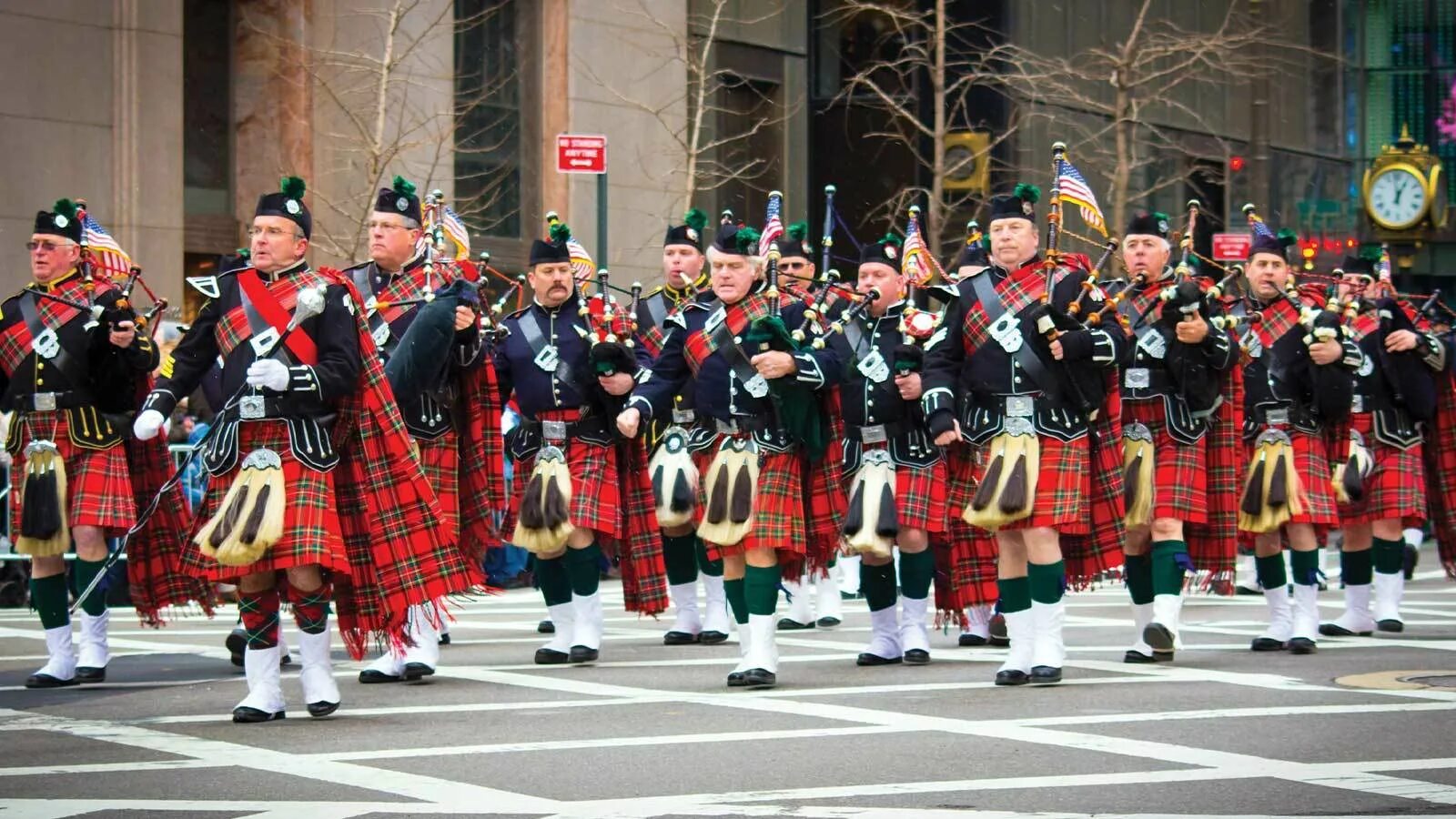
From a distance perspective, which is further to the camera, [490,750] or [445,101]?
[445,101]

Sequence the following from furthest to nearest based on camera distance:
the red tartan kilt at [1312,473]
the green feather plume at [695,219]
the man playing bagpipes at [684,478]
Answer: the green feather plume at [695,219], the man playing bagpipes at [684,478], the red tartan kilt at [1312,473]

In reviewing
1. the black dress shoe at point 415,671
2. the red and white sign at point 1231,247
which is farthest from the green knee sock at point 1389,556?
the red and white sign at point 1231,247

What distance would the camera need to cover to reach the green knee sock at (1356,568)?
13.1 meters

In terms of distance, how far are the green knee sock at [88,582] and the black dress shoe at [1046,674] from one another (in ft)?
14.6

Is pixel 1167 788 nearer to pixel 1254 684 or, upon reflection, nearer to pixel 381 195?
pixel 1254 684

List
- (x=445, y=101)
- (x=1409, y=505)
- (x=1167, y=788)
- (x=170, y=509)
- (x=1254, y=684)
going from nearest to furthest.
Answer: (x=1167, y=788)
(x=1254, y=684)
(x=170, y=509)
(x=1409, y=505)
(x=445, y=101)

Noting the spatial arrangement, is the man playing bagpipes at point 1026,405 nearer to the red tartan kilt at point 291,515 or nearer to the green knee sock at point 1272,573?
the green knee sock at point 1272,573

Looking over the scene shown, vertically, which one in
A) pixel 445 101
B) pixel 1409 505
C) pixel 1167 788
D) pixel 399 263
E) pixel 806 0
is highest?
pixel 806 0

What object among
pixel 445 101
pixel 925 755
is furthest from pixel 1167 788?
pixel 445 101

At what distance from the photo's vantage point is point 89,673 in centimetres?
1092

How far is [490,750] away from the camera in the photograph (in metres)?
8.09

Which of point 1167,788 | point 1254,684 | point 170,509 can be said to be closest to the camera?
point 1167,788

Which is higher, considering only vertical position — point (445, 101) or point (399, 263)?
point (445, 101)

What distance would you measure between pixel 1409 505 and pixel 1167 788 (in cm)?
693
